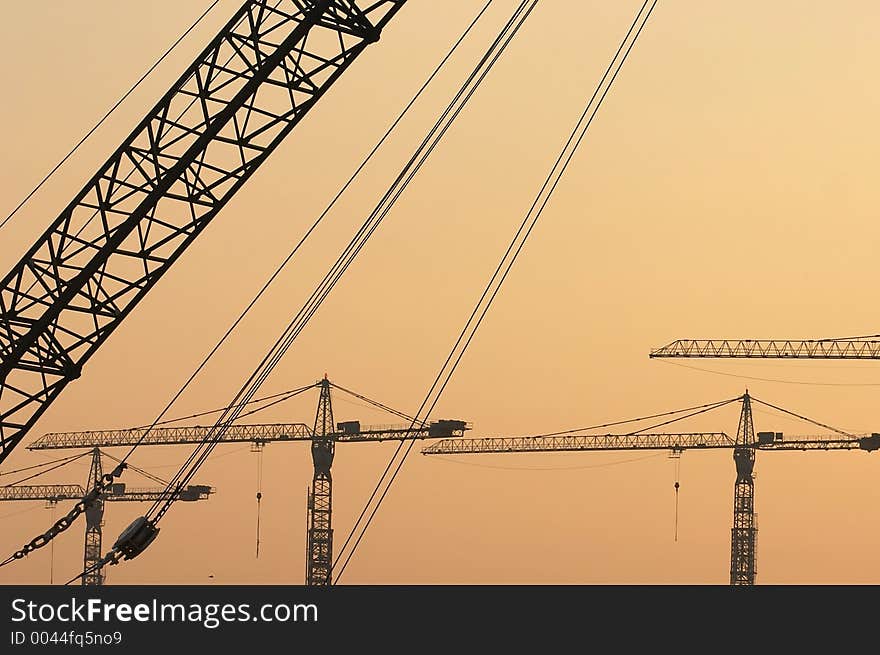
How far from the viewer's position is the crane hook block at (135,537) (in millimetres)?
65750

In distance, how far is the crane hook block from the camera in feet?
216

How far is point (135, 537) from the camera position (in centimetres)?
6600

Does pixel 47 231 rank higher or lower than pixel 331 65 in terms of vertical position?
lower
